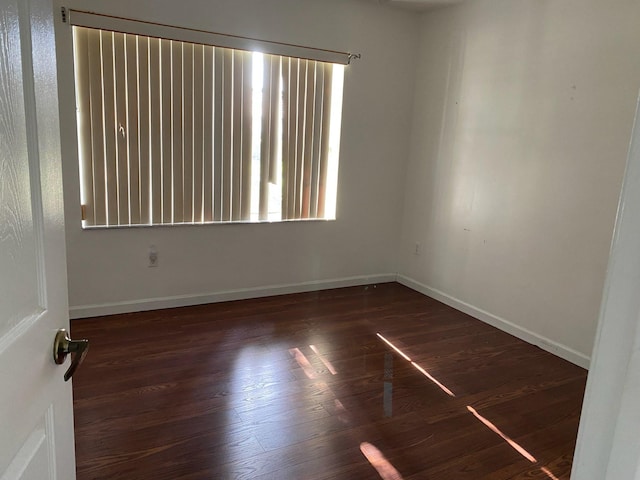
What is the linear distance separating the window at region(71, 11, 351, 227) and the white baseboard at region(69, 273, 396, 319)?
0.62 metres

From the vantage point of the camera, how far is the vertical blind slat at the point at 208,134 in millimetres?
3322

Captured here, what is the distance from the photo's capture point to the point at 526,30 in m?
3.13

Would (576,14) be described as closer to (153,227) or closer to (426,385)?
(426,385)

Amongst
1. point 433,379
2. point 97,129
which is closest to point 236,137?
point 97,129

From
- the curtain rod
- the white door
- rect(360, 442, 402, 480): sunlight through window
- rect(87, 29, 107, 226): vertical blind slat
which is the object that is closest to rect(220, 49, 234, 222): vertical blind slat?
the curtain rod

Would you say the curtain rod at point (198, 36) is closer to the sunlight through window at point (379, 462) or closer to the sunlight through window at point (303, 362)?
the sunlight through window at point (303, 362)

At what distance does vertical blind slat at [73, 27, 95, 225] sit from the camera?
2938 mm

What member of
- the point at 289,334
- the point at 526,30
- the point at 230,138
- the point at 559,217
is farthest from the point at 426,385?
the point at 526,30

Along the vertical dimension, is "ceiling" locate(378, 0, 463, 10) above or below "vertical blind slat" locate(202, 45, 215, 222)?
above

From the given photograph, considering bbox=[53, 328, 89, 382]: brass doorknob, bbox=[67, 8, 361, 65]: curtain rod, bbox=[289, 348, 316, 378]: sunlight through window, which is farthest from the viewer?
bbox=[67, 8, 361, 65]: curtain rod

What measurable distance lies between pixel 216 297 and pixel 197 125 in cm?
141

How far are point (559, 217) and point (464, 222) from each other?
860mm

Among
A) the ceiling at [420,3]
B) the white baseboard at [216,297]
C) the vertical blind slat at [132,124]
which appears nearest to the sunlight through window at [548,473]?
the white baseboard at [216,297]

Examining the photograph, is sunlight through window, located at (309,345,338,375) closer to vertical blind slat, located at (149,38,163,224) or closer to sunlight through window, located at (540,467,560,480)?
sunlight through window, located at (540,467,560,480)
